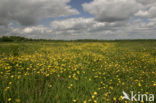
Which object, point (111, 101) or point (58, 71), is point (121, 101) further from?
point (58, 71)

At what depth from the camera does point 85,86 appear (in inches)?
134

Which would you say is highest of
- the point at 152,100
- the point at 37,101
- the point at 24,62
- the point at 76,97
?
the point at 24,62

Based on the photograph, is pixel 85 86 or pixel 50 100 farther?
pixel 85 86

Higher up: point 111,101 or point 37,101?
point 37,101

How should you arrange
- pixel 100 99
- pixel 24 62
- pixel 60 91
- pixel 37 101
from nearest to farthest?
pixel 37 101 < pixel 100 99 < pixel 60 91 < pixel 24 62

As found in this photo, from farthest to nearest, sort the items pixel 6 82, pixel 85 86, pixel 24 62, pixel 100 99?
pixel 24 62 < pixel 85 86 < pixel 6 82 < pixel 100 99

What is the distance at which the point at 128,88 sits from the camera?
346cm

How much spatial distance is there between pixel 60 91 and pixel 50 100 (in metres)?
0.51

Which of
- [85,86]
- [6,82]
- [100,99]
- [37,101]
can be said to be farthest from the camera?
[85,86]

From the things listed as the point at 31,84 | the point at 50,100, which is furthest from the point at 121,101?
the point at 31,84

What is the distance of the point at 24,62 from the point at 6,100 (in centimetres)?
311

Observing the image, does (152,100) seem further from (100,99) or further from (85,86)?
(85,86)

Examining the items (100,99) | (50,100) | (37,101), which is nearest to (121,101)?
(100,99)

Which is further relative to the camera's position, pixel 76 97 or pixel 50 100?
pixel 76 97
